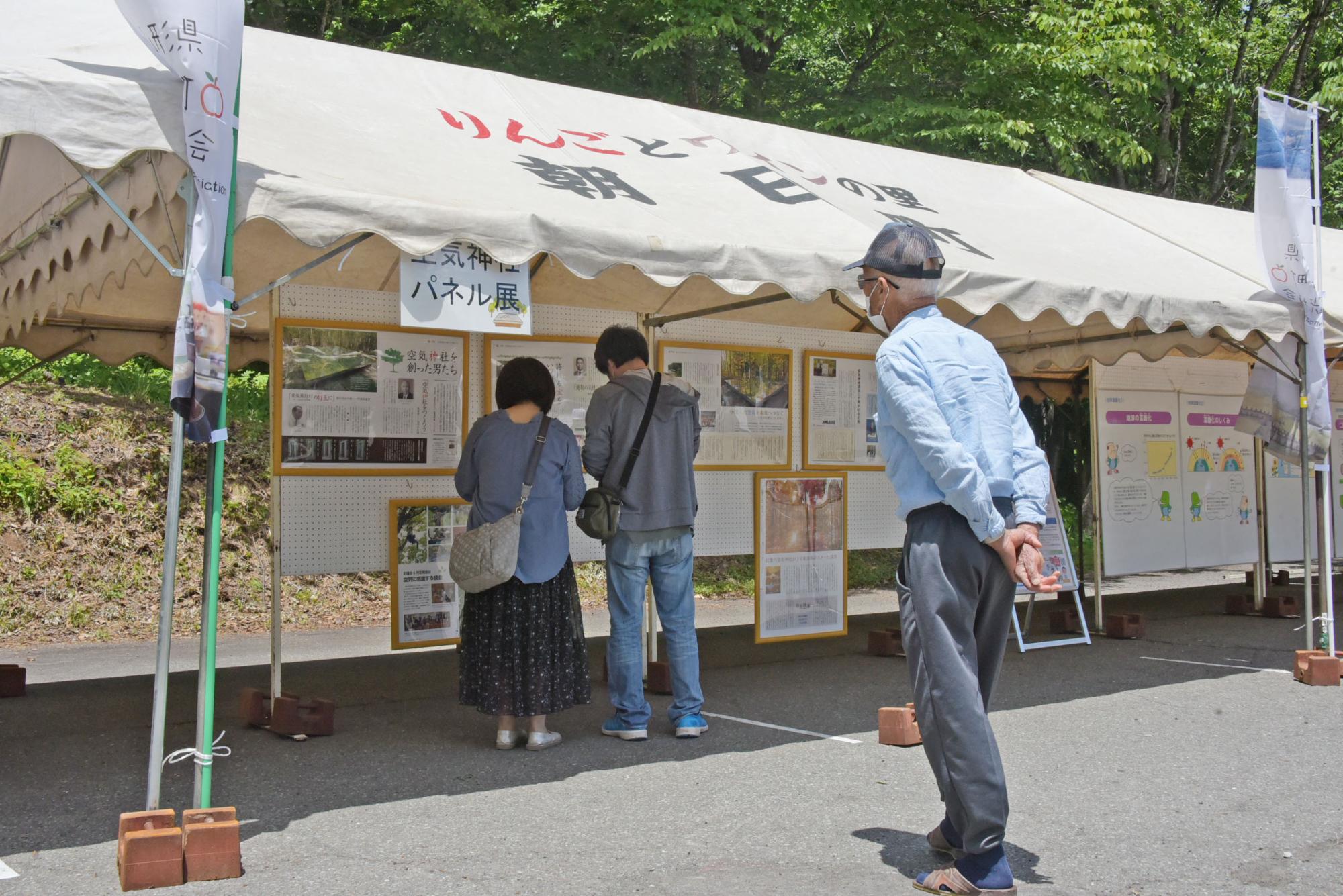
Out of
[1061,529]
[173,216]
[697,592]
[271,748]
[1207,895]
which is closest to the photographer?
[1207,895]

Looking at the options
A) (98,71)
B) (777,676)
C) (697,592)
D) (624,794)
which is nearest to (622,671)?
(624,794)

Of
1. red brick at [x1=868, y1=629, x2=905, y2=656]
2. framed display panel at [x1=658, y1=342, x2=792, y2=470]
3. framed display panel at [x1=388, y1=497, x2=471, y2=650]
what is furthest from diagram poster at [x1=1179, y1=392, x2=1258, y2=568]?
framed display panel at [x1=388, y1=497, x2=471, y2=650]

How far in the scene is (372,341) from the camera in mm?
6133

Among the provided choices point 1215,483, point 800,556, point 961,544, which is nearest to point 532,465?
point 961,544

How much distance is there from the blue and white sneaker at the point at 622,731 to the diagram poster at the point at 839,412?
2623 mm

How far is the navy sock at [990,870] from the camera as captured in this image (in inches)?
132

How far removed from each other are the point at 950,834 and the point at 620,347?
2774mm

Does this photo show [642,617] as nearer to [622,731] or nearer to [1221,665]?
[622,731]

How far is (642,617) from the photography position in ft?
18.2

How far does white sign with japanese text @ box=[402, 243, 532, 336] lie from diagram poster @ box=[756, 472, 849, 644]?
318cm

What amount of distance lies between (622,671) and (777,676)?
203 centimetres

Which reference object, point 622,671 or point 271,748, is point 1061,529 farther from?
point 271,748

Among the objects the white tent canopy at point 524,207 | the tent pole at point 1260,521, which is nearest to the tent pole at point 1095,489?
the white tent canopy at point 524,207

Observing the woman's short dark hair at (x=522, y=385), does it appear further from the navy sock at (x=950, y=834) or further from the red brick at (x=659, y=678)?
the navy sock at (x=950, y=834)
